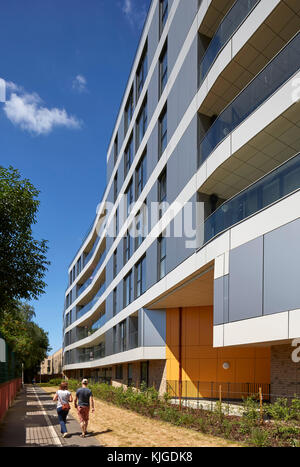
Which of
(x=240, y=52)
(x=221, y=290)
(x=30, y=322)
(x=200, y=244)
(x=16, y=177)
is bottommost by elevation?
(x=30, y=322)

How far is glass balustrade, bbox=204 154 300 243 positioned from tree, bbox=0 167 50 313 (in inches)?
265

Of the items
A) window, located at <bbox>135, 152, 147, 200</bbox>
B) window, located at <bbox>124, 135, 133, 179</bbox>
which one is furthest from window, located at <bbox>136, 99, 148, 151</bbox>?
window, located at <bbox>124, 135, 133, 179</bbox>

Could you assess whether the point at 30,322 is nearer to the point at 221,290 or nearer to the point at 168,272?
the point at 168,272

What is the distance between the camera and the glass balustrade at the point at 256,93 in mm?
11609

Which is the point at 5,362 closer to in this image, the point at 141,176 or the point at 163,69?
the point at 141,176

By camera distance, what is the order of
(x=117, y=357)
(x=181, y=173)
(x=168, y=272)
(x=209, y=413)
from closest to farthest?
(x=209, y=413)
(x=181, y=173)
(x=168, y=272)
(x=117, y=357)

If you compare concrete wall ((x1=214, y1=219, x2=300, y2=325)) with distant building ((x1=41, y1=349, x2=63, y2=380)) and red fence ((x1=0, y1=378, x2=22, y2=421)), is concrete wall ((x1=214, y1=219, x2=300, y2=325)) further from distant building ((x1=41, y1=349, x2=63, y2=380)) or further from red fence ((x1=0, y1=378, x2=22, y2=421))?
distant building ((x1=41, y1=349, x2=63, y2=380))

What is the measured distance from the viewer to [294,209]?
35.8ft

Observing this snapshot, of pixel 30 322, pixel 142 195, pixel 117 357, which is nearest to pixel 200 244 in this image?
pixel 142 195

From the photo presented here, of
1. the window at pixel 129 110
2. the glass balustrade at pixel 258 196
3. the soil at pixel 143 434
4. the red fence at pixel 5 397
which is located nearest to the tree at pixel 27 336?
the red fence at pixel 5 397

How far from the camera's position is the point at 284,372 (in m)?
14.1

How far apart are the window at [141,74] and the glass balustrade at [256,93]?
13257 mm

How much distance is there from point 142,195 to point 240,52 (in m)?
13.5

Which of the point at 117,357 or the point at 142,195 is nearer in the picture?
the point at 142,195
